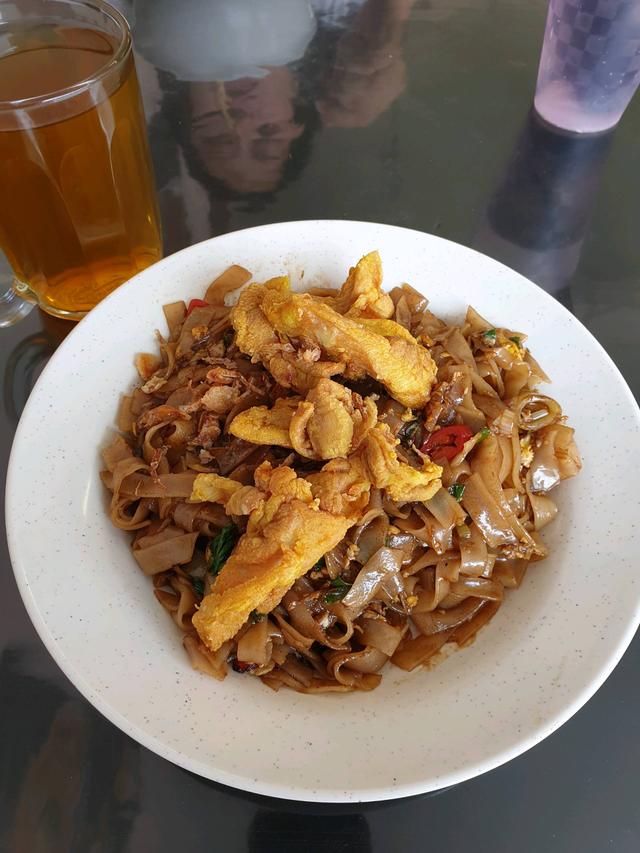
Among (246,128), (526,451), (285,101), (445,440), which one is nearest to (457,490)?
(445,440)

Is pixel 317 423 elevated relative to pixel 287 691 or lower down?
elevated

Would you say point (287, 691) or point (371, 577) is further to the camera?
point (371, 577)

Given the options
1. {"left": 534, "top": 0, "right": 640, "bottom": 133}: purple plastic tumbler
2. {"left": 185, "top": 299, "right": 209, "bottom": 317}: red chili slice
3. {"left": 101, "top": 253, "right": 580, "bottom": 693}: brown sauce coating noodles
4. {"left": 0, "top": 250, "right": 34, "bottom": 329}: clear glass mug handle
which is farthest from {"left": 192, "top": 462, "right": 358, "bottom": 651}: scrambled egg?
{"left": 534, "top": 0, "right": 640, "bottom": 133}: purple plastic tumbler

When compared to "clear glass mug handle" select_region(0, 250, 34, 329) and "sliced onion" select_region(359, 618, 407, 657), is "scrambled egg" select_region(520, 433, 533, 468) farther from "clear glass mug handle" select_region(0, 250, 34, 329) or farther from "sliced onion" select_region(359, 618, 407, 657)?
"clear glass mug handle" select_region(0, 250, 34, 329)

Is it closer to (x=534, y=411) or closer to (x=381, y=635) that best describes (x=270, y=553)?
(x=381, y=635)

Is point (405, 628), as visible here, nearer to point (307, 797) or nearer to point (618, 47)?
point (307, 797)

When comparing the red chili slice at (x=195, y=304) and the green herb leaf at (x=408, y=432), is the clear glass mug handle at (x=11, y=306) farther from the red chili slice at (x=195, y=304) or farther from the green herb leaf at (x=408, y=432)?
the green herb leaf at (x=408, y=432)

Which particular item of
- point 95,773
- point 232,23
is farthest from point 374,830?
point 232,23
